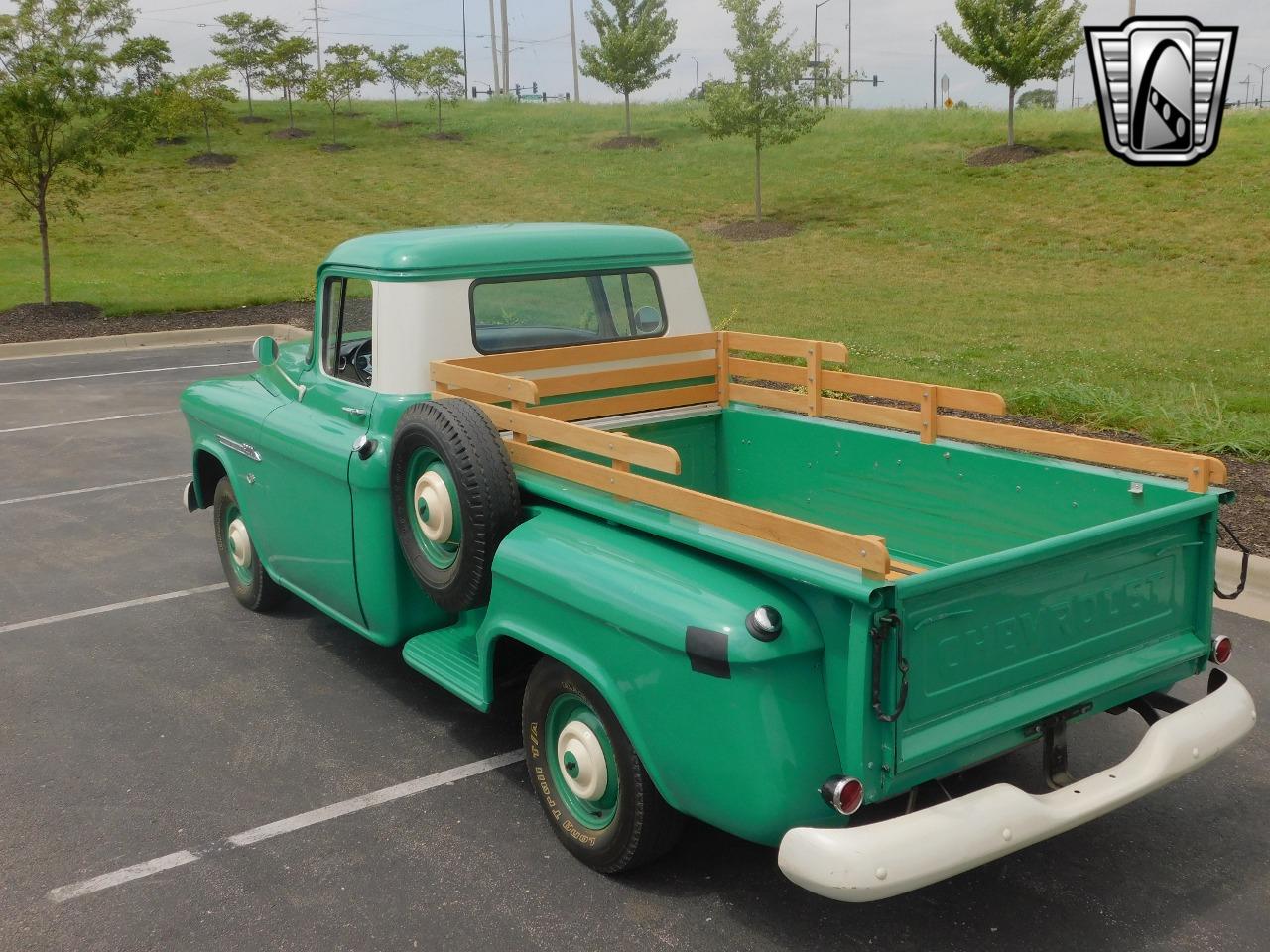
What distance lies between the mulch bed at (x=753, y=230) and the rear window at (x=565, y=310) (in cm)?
2188

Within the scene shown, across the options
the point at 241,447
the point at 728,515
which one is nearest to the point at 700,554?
the point at 728,515

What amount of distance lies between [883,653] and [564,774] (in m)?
1.36

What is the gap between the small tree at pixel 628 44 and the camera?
3603 centimetres

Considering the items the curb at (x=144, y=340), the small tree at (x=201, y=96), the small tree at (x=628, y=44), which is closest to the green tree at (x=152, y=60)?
the small tree at (x=201, y=96)

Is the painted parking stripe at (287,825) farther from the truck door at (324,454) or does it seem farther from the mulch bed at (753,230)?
the mulch bed at (753,230)

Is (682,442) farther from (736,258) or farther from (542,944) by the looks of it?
(736,258)

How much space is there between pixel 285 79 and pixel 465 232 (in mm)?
40786

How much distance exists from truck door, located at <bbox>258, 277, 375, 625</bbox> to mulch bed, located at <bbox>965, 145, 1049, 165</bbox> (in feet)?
94.4

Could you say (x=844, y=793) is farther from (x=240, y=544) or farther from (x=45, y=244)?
(x=45, y=244)

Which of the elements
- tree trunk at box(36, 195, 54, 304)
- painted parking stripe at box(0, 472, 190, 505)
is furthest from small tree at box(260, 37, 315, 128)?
painted parking stripe at box(0, 472, 190, 505)

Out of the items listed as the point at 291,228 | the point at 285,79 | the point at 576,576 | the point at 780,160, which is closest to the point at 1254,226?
the point at 780,160

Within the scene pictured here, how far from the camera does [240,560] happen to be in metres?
6.39

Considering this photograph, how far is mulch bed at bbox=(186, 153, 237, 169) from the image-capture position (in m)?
37.2

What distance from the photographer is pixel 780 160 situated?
35031 mm
